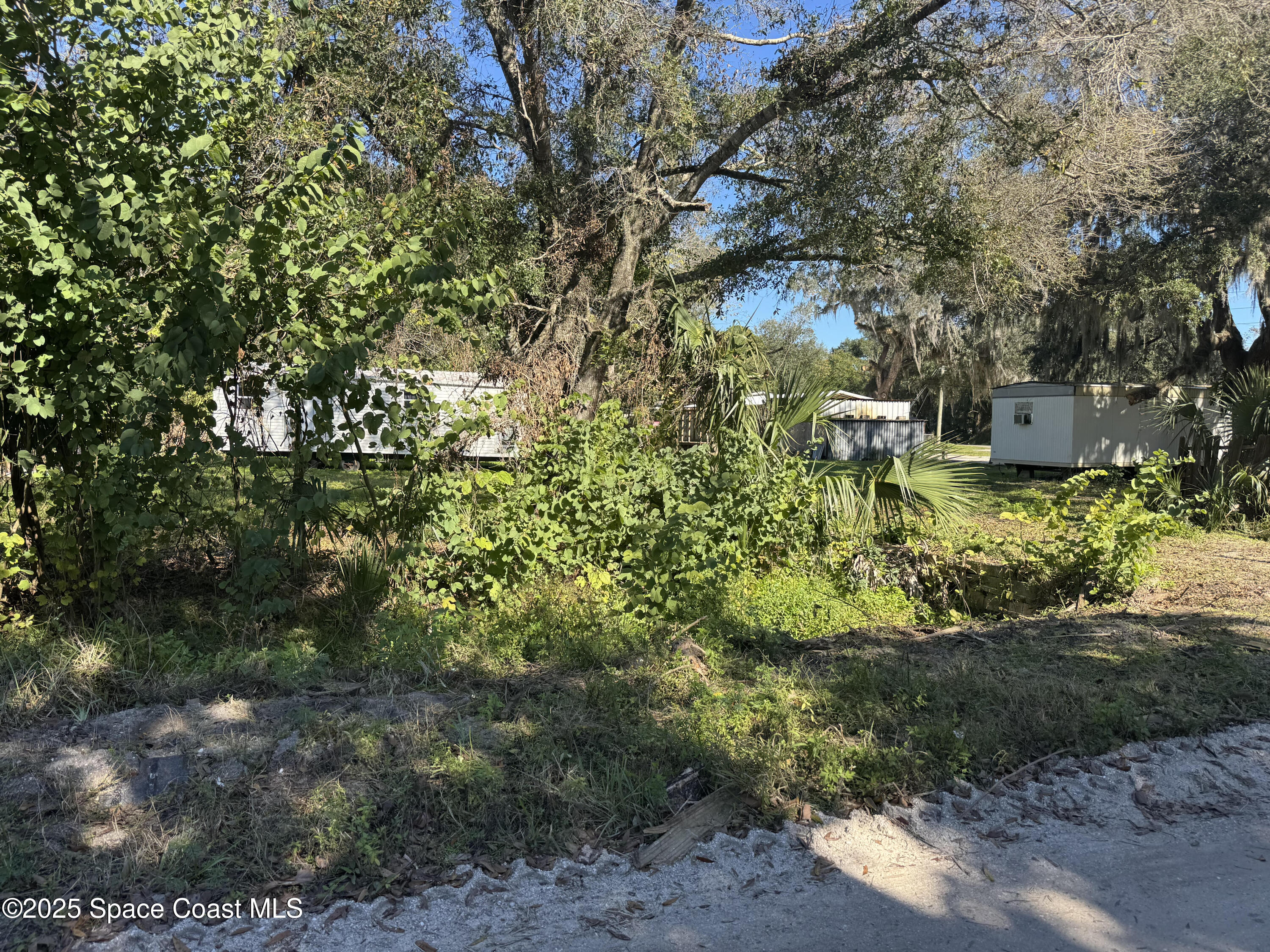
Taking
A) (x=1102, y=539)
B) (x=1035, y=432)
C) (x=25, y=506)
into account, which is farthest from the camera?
(x=1035, y=432)

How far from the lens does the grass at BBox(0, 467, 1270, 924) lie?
126 inches

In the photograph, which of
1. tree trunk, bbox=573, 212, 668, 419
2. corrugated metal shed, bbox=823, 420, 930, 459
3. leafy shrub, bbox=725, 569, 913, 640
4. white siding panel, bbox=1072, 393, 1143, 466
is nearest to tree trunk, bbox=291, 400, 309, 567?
leafy shrub, bbox=725, 569, 913, 640

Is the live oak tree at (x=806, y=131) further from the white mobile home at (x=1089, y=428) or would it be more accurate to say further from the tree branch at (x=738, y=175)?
the white mobile home at (x=1089, y=428)

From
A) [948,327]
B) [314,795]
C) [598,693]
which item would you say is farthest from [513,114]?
[948,327]

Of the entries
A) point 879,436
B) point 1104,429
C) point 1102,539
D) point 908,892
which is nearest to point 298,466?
point 908,892

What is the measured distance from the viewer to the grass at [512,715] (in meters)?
3.20

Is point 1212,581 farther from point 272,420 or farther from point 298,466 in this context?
point 272,420

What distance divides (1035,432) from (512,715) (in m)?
20.2

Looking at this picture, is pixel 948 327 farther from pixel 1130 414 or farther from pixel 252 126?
pixel 252 126

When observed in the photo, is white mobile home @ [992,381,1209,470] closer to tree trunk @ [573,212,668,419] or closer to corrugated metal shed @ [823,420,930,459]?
corrugated metal shed @ [823,420,930,459]

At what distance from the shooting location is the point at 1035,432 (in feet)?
70.5

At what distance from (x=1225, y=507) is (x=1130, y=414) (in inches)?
415

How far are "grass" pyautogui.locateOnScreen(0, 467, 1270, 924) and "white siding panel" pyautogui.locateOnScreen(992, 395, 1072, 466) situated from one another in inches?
597

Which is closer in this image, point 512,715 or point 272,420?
point 512,715
